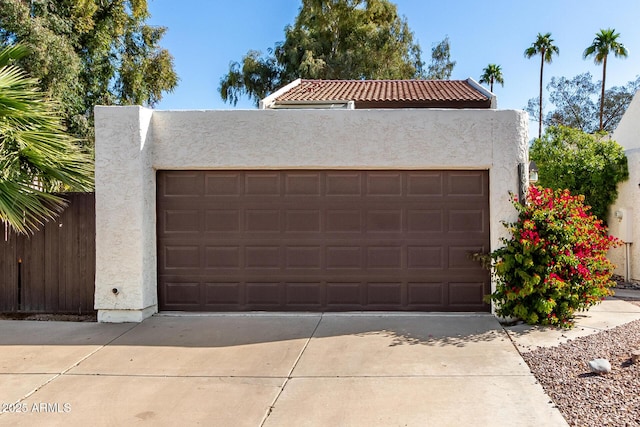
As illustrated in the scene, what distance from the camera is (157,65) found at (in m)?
22.8

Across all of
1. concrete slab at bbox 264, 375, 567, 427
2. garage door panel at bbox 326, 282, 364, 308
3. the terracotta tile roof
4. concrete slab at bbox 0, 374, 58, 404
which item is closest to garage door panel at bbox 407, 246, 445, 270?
garage door panel at bbox 326, 282, 364, 308

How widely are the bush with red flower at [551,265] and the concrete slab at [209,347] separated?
9.27 ft

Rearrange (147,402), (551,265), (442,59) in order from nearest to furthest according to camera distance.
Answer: (147,402) < (551,265) < (442,59)

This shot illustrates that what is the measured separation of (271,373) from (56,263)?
4.62 metres

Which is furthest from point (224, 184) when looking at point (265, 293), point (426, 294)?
point (426, 294)

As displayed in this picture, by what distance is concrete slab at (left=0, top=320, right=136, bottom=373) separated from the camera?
6133mm

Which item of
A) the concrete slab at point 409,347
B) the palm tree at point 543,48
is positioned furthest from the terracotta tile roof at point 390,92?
the palm tree at point 543,48

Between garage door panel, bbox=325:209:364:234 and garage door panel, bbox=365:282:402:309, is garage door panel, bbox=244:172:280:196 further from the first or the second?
garage door panel, bbox=365:282:402:309

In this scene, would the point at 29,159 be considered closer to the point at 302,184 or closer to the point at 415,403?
the point at 302,184

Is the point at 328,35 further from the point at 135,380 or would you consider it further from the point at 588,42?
the point at 135,380

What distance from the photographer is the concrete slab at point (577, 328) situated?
669cm

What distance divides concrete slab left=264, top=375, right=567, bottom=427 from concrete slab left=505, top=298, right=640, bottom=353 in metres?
1.35

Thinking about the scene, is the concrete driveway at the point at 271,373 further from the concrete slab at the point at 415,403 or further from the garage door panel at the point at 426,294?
the garage door panel at the point at 426,294

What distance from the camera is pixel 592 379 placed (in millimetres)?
5277
